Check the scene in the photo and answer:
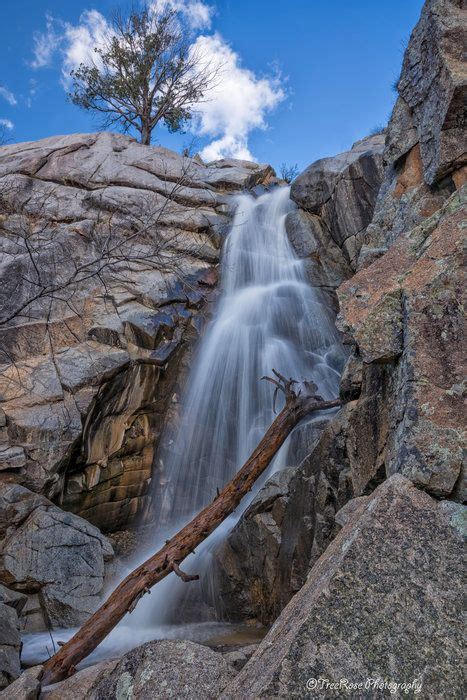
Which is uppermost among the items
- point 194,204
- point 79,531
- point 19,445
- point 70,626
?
point 194,204

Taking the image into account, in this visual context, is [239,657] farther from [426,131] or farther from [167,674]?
[426,131]

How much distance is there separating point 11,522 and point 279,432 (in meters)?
4.49

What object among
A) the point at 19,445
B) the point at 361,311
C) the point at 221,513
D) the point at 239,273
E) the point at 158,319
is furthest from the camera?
the point at 239,273

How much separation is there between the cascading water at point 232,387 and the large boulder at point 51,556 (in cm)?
108

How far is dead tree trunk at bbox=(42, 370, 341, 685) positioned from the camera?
504 cm

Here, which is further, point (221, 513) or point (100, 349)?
point (100, 349)

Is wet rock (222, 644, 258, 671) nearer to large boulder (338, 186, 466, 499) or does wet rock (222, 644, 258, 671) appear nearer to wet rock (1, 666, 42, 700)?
wet rock (1, 666, 42, 700)

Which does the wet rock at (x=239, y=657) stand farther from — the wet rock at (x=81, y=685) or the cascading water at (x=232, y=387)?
the cascading water at (x=232, y=387)

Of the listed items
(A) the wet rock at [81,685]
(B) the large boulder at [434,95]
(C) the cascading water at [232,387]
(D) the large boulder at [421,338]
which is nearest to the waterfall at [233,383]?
(C) the cascading water at [232,387]

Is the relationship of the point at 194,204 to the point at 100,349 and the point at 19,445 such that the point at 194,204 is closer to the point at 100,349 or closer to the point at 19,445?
the point at 100,349

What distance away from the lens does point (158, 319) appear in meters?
10.5

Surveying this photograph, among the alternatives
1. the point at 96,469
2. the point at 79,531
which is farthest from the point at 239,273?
the point at 79,531

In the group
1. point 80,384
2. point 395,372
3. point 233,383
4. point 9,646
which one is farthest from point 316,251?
point 9,646

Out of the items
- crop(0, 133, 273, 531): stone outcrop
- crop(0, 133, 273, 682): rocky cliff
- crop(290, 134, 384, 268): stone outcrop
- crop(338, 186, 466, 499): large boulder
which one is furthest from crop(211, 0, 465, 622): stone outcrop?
crop(290, 134, 384, 268): stone outcrop
